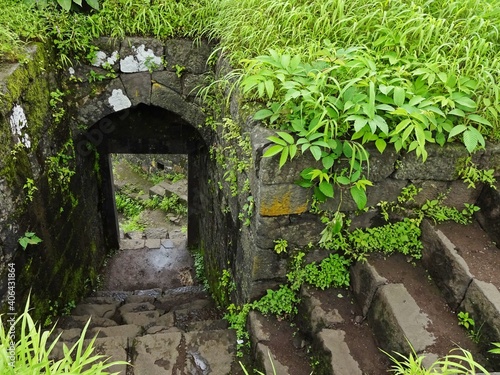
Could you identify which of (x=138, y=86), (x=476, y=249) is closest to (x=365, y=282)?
(x=476, y=249)

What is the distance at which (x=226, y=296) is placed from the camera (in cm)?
351

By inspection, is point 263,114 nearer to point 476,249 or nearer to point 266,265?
point 266,265

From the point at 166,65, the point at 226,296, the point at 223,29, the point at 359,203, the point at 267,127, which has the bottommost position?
the point at 226,296

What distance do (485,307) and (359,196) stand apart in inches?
30.4

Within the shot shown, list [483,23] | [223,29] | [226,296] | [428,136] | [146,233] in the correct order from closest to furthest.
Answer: [428,136]
[483,23]
[223,29]
[226,296]
[146,233]

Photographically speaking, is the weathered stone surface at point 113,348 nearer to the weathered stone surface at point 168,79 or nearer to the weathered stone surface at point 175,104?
the weathered stone surface at point 175,104

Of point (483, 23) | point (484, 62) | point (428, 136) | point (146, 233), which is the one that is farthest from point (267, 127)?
point (146, 233)

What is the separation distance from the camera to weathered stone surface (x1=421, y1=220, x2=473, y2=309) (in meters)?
1.93

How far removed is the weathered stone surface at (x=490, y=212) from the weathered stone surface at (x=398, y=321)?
2.06ft

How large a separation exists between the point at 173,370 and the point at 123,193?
8284mm

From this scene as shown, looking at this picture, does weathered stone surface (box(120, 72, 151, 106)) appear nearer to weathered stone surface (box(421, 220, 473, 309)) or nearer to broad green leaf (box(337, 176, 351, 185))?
broad green leaf (box(337, 176, 351, 185))

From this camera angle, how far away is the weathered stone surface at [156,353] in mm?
2254

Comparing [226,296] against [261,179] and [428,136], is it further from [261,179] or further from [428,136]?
[428,136]

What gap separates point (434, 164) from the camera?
2146mm
